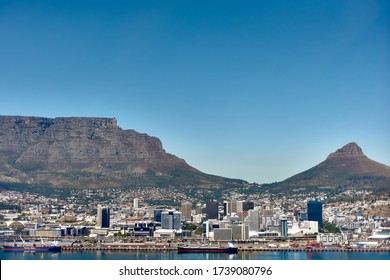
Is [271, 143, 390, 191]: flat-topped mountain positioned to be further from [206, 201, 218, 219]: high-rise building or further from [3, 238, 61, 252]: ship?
[3, 238, 61, 252]: ship

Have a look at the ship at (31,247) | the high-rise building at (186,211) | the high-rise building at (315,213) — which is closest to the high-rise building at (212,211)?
the high-rise building at (186,211)

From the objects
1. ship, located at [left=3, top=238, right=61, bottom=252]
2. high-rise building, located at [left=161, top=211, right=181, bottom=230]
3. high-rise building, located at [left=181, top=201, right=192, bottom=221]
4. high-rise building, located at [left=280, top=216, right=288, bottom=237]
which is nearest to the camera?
ship, located at [left=3, top=238, right=61, bottom=252]

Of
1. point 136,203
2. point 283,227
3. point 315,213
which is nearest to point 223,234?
point 283,227

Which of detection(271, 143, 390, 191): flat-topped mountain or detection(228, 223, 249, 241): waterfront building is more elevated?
detection(271, 143, 390, 191): flat-topped mountain

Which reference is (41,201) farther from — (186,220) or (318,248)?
(318,248)

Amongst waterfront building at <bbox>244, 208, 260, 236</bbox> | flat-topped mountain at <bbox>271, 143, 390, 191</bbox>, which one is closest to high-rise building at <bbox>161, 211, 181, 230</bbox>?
waterfront building at <bbox>244, 208, 260, 236</bbox>
